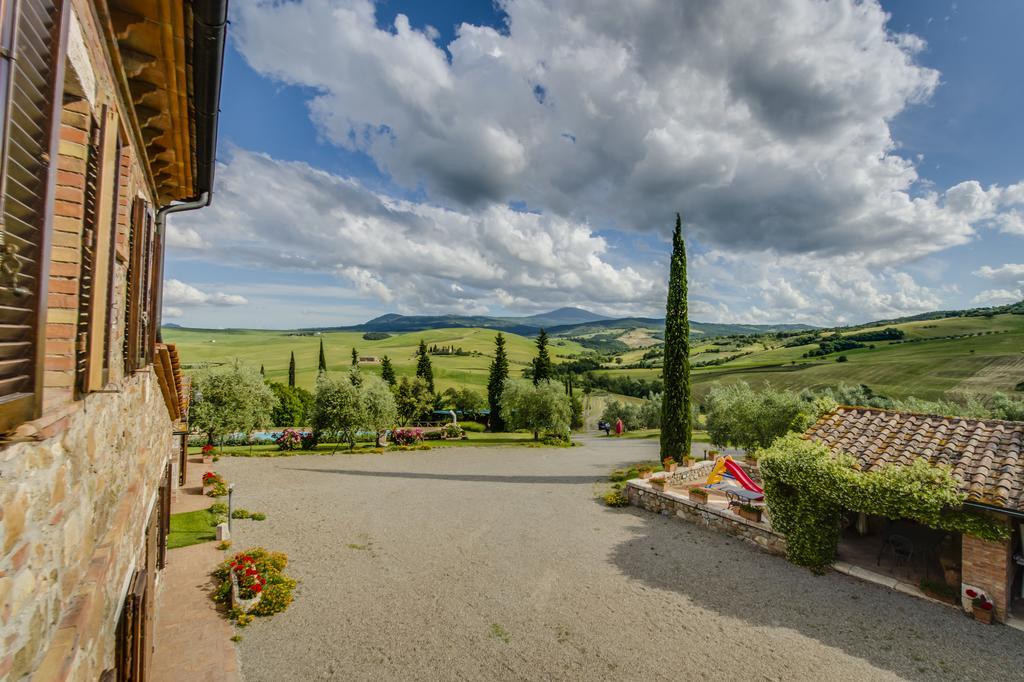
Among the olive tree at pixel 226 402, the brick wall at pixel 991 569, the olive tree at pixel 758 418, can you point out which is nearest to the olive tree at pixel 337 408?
the olive tree at pixel 226 402

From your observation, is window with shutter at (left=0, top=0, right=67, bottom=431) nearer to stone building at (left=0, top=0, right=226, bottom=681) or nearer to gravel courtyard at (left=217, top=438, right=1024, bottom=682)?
stone building at (left=0, top=0, right=226, bottom=681)

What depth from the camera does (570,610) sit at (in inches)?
371

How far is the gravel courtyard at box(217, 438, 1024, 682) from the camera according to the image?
7758 millimetres

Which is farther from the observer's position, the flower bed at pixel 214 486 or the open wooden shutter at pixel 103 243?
the flower bed at pixel 214 486

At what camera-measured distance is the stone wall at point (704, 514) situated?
40.7 feet

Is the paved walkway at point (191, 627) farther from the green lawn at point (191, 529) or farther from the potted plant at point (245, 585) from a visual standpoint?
the green lawn at point (191, 529)

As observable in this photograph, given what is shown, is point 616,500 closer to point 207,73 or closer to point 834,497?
point 834,497

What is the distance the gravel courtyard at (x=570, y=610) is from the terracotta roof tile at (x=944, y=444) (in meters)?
2.80

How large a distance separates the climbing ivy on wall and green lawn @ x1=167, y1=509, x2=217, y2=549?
51.8 feet

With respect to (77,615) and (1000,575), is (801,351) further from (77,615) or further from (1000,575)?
(77,615)

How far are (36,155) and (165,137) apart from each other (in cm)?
339

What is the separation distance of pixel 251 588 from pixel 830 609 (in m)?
12.4

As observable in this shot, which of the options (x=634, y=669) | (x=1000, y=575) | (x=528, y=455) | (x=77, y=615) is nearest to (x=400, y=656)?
(x=634, y=669)

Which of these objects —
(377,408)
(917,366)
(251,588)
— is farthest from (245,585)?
(917,366)
